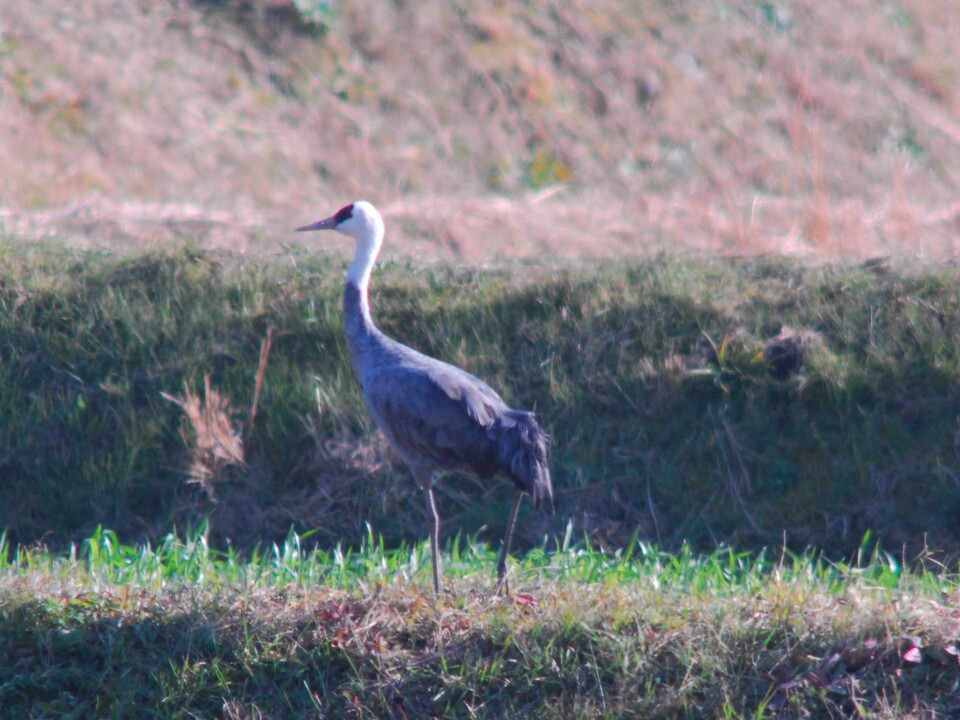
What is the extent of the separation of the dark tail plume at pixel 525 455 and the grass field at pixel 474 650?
49cm

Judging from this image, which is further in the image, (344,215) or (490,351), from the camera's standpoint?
(490,351)

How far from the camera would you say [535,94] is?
12.7 m

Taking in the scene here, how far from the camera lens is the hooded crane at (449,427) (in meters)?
5.23

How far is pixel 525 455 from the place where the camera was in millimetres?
5203

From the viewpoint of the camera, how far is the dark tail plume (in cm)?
518

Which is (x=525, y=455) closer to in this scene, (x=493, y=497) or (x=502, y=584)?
(x=502, y=584)

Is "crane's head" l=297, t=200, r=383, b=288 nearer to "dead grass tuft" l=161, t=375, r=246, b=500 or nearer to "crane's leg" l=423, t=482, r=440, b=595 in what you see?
"crane's leg" l=423, t=482, r=440, b=595

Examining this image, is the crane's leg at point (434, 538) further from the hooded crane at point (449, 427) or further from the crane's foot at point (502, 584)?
the crane's foot at point (502, 584)

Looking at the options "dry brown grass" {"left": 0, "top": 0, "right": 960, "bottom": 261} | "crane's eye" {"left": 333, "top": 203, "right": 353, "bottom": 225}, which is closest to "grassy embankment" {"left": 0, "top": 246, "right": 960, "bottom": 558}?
"dry brown grass" {"left": 0, "top": 0, "right": 960, "bottom": 261}

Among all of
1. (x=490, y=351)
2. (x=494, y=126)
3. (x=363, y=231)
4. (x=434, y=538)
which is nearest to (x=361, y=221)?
(x=363, y=231)

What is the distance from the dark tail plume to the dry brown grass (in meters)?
4.03

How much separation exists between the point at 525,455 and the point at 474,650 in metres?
0.98

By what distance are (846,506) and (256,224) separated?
522cm

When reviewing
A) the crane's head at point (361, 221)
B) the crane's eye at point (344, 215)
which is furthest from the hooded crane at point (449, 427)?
the crane's eye at point (344, 215)
